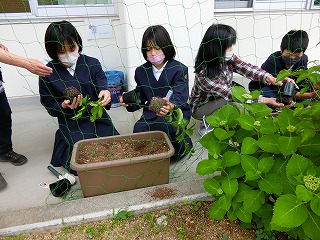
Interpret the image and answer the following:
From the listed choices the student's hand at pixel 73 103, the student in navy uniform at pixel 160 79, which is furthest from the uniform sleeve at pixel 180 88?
the student's hand at pixel 73 103

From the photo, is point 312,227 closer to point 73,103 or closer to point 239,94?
point 239,94

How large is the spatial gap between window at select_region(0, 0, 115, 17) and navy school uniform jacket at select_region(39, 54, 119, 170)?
1138 millimetres

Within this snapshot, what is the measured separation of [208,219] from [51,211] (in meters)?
0.64

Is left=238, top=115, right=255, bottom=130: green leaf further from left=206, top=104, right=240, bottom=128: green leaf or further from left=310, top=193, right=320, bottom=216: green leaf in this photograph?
left=310, top=193, right=320, bottom=216: green leaf

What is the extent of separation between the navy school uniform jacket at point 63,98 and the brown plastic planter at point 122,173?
0.36 metres

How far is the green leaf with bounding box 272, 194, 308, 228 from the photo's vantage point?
677 millimetres

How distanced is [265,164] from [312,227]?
0.68 ft

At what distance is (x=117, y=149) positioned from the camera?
136 cm

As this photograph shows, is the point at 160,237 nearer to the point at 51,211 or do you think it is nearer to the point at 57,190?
the point at 51,211

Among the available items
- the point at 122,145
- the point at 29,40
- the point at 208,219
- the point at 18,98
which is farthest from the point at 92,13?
the point at 208,219

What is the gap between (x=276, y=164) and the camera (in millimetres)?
862

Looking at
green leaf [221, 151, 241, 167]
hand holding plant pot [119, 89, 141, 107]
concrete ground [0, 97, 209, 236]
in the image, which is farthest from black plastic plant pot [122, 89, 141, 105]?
green leaf [221, 151, 241, 167]

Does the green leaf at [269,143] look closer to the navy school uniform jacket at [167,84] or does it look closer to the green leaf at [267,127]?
the green leaf at [267,127]

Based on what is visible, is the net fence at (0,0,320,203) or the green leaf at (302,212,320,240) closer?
the green leaf at (302,212,320,240)
